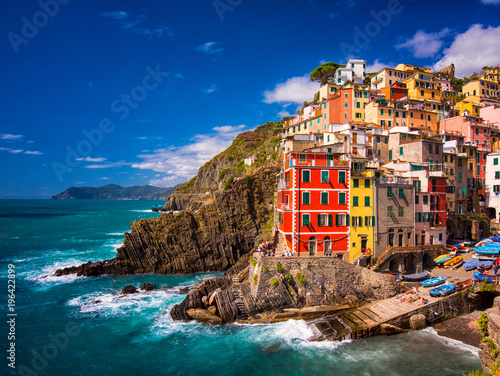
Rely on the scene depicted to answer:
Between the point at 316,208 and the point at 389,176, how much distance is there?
36.2 ft

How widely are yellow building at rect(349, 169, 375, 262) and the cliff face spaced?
2063 centimetres

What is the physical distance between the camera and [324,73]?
90000 millimetres

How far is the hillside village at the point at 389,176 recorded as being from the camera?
3669 cm

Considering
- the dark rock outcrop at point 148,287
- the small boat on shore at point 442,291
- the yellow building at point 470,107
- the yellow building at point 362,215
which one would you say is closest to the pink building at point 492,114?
the yellow building at point 470,107

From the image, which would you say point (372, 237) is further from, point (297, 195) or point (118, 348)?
point (118, 348)

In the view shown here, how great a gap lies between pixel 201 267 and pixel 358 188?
1195 inches

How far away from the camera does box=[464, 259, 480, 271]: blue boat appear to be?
34.9m

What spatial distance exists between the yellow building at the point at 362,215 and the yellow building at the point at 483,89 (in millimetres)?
63901

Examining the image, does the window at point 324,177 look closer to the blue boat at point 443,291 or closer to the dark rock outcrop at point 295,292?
the dark rock outcrop at point 295,292

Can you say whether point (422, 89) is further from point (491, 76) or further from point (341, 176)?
point (341, 176)

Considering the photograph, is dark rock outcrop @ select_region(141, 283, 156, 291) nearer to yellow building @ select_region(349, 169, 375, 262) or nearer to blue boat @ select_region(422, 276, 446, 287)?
yellow building @ select_region(349, 169, 375, 262)

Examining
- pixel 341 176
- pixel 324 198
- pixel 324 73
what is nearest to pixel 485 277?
pixel 341 176

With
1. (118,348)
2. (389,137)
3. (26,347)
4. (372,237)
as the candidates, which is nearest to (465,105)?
(389,137)

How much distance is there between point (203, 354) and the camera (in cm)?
2652
